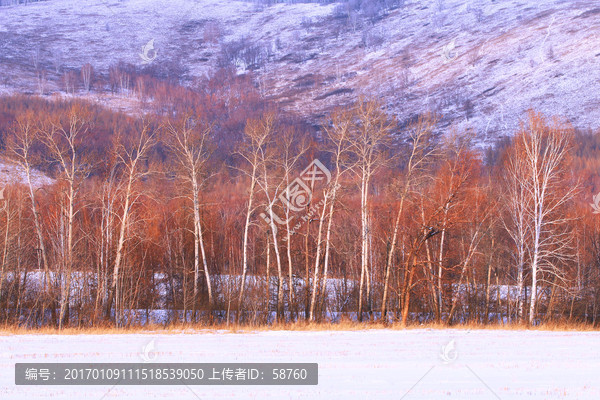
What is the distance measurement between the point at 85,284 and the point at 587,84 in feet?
413

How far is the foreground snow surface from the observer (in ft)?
37.0

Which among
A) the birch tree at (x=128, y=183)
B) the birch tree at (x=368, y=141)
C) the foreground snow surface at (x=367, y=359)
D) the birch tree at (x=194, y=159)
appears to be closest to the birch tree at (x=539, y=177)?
the birch tree at (x=368, y=141)

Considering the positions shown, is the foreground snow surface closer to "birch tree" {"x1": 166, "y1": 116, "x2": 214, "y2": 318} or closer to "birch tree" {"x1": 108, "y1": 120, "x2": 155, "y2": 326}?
"birch tree" {"x1": 108, "y1": 120, "x2": 155, "y2": 326}

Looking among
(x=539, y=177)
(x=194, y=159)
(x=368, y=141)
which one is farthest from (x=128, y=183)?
(x=539, y=177)

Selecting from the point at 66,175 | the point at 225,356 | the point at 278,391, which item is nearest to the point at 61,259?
the point at 66,175

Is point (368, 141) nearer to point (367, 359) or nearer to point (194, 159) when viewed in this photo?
point (194, 159)

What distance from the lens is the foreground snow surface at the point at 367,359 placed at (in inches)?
444

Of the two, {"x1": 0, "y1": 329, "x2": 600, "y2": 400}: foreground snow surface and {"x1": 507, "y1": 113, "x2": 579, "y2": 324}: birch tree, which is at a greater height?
{"x1": 507, "y1": 113, "x2": 579, "y2": 324}: birch tree

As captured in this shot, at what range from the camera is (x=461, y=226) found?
37.3 meters

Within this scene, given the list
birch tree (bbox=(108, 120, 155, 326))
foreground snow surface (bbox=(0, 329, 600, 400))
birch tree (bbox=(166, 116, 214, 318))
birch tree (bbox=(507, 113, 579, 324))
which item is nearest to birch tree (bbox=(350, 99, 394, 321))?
birch tree (bbox=(507, 113, 579, 324))

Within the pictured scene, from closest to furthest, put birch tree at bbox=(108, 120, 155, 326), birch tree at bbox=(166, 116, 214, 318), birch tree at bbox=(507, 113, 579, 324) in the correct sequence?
birch tree at bbox=(108, 120, 155, 326) → birch tree at bbox=(507, 113, 579, 324) → birch tree at bbox=(166, 116, 214, 318)

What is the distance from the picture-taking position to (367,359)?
1501 centimetres

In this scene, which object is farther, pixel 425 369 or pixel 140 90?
pixel 140 90

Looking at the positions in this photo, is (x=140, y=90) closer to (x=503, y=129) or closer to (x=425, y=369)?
(x=503, y=129)
